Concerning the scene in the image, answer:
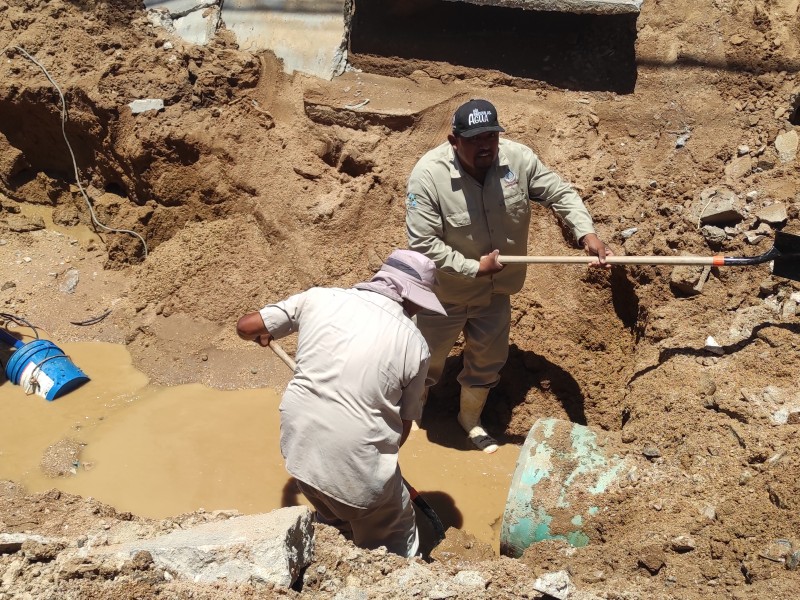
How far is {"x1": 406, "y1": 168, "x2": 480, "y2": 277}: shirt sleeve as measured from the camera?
4121 millimetres

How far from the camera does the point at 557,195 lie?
4332mm

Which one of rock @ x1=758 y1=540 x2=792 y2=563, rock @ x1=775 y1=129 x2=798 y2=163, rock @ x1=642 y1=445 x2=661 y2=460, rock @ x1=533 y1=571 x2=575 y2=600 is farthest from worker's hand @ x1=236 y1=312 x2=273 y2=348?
rock @ x1=775 y1=129 x2=798 y2=163

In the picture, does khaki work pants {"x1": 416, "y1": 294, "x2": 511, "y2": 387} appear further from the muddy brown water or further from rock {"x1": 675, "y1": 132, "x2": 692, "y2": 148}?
rock {"x1": 675, "y1": 132, "x2": 692, "y2": 148}

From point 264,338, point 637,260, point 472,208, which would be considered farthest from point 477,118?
point 264,338

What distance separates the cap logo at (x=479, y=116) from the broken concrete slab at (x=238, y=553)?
6.82 feet

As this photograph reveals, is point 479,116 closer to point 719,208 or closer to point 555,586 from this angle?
point 719,208

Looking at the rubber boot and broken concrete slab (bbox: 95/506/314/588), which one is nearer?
broken concrete slab (bbox: 95/506/314/588)

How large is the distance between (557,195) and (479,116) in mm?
785

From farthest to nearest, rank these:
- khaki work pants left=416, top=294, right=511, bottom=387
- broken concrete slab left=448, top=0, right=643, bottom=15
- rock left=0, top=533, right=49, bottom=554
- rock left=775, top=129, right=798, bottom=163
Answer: broken concrete slab left=448, top=0, right=643, bottom=15
rock left=775, top=129, right=798, bottom=163
khaki work pants left=416, top=294, right=511, bottom=387
rock left=0, top=533, right=49, bottom=554

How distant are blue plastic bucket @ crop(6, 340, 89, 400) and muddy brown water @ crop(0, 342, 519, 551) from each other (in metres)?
0.06

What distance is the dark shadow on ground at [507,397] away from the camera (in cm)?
514

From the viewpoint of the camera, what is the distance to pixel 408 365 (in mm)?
3219

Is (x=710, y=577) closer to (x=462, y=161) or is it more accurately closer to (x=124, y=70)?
(x=462, y=161)

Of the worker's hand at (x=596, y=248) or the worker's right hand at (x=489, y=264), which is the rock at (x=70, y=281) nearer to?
the worker's right hand at (x=489, y=264)
